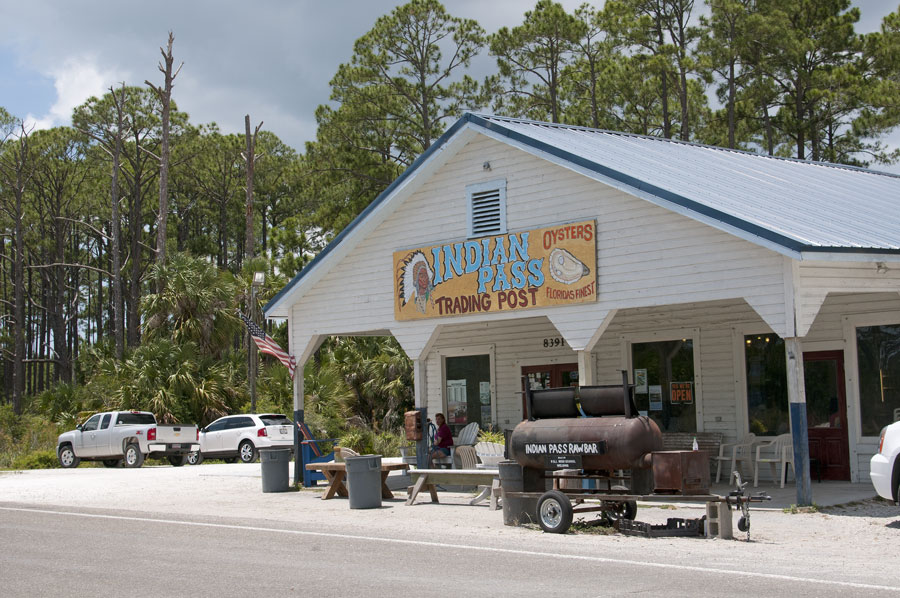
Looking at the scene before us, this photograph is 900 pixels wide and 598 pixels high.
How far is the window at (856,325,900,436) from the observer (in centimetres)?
1681

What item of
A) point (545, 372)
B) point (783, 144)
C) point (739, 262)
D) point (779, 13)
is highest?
point (779, 13)

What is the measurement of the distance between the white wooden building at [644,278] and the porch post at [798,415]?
41mm

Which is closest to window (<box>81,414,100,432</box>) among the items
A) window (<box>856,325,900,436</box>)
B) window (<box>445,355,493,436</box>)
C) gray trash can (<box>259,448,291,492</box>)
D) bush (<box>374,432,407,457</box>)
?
bush (<box>374,432,407,457</box>)

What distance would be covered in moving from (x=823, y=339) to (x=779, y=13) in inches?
805

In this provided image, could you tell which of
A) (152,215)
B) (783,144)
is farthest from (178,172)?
(783,144)

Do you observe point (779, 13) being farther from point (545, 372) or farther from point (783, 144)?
point (545, 372)

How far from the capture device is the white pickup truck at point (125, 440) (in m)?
29.1

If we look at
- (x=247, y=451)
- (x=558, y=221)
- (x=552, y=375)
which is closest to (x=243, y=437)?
A: (x=247, y=451)

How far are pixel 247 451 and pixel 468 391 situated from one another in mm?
9836

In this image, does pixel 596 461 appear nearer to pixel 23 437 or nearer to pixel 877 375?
pixel 877 375

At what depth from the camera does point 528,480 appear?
1326 cm

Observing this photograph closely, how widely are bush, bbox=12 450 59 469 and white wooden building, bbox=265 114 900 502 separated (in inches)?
544

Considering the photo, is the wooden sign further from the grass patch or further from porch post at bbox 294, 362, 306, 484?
the grass patch

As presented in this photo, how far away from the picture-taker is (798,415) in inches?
544
